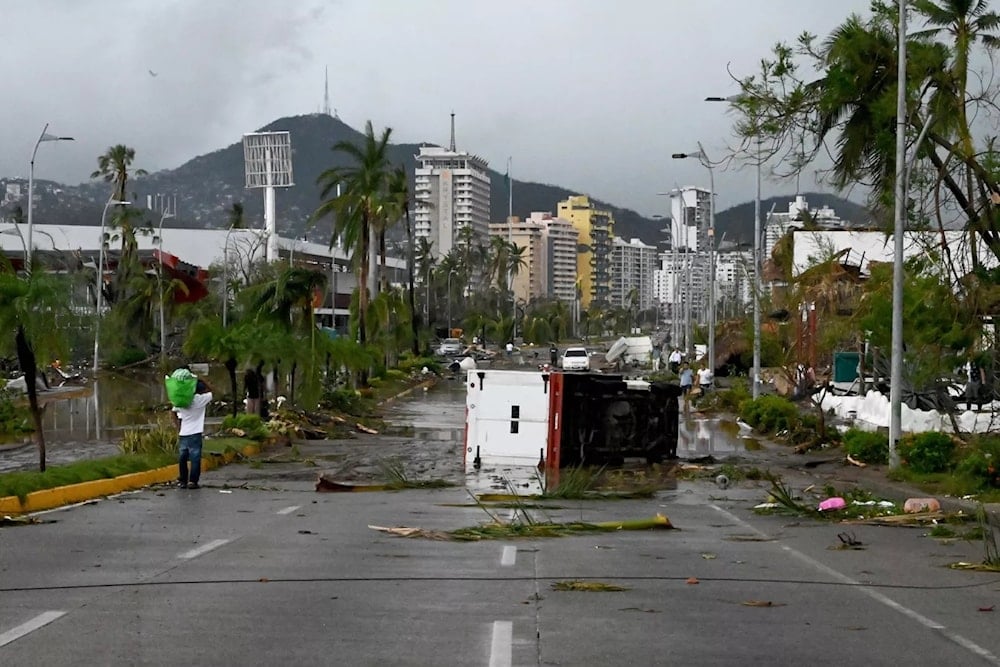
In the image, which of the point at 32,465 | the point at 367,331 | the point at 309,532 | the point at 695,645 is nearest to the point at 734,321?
the point at 367,331

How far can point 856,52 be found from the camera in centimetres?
2466

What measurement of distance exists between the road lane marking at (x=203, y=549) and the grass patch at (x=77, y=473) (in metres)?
4.35

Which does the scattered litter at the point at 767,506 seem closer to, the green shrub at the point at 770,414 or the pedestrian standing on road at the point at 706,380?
the green shrub at the point at 770,414

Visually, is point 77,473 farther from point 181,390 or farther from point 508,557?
point 508,557

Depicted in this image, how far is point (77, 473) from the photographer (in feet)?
67.1

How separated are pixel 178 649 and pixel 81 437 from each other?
25.6 m

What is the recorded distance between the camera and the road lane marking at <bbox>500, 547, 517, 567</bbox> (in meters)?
13.0

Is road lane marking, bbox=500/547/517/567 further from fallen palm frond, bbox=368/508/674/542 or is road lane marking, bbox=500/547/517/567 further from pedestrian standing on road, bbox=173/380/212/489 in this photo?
pedestrian standing on road, bbox=173/380/212/489

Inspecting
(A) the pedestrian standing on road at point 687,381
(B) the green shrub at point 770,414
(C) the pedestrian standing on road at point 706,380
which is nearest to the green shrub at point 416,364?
(A) the pedestrian standing on road at point 687,381

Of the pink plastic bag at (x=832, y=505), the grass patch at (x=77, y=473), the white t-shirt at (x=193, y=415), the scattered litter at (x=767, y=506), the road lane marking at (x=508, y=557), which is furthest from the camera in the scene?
the white t-shirt at (x=193, y=415)

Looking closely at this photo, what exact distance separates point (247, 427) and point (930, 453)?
50.6 feet

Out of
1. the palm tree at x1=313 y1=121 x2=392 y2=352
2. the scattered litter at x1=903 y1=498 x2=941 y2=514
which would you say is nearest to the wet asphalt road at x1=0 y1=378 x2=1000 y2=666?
the scattered litter at x1=903 y1=498 x2=941 y2=514

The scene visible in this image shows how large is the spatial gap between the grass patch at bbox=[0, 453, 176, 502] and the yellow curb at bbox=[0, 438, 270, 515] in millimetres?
101

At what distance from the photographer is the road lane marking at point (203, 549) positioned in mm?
13375
